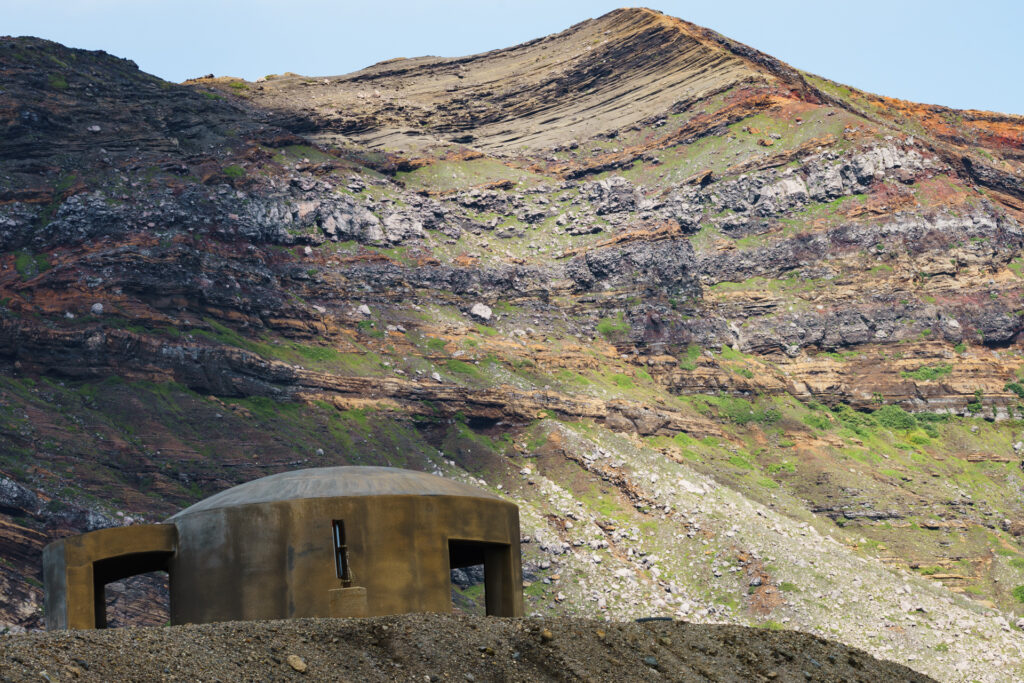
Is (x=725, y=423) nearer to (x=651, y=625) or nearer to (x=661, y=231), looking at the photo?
(x=661, y=231)

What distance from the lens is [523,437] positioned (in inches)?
3529

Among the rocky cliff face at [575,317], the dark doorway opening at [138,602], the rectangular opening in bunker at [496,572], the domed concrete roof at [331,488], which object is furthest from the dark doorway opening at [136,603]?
the rectangular opening in bunker at [496,572]

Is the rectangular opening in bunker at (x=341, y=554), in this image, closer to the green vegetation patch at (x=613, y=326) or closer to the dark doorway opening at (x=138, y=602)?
the dark doorway opening at (x=138, y=602)

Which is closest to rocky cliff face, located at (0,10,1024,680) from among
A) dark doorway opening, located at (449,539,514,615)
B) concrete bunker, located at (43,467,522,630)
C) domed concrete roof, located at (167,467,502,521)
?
concrete bunker, located at (43,467,522,630)

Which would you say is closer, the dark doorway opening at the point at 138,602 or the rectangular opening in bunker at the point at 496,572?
the rectangular opening in bunker at the point at 496,572

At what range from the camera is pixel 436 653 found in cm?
2316

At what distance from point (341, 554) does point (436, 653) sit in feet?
14.1

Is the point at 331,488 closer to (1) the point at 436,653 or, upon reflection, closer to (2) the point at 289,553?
(2) the point at 289,553

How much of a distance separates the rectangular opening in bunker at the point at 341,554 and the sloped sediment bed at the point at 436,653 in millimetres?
2229

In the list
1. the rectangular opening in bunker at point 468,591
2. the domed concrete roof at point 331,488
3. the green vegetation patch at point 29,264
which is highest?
the green vegetation patch at point 29,264

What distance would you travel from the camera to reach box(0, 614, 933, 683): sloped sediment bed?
19.3m

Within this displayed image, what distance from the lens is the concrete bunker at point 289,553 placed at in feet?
85.4

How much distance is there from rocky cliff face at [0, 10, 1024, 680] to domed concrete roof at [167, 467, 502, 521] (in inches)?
1508

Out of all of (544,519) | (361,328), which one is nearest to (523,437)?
(544,519)
